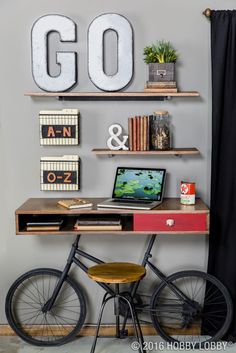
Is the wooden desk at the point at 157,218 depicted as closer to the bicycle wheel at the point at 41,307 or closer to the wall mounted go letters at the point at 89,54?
the bicycle wheel at the point at 41,307

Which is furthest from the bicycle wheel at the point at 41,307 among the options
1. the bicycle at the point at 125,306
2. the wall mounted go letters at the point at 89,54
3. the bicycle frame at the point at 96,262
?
the wall mounted go letters at the point at 89,54

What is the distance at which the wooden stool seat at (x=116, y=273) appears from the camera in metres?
2.83

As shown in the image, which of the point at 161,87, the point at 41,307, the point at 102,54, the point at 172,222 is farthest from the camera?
the point at 41,307

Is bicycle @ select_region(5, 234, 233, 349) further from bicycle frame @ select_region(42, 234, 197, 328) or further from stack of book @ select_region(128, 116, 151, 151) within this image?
stack of book @ select_region(128, 116, 151, 151)

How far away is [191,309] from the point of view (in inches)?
130

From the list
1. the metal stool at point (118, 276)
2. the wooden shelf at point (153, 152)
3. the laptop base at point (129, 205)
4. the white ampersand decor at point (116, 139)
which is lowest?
the metal stool at point (118, 276)

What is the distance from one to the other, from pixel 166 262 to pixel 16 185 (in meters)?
1.10

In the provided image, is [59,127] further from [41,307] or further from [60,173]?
[41,307]

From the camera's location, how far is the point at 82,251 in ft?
10.8

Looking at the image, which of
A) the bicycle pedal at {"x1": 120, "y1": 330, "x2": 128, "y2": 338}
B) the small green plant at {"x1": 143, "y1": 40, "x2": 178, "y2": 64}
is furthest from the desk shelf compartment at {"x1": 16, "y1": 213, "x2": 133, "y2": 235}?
the small green plant at {"x1": 143, "y1": 40, "x2": 178, "y2": 64}

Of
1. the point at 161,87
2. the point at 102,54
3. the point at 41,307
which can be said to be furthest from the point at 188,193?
the point at 41,307

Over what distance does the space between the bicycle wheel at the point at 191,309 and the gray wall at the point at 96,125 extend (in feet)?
0.45

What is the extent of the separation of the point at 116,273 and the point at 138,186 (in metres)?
0.60

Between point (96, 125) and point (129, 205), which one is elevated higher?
point (96, 125)
